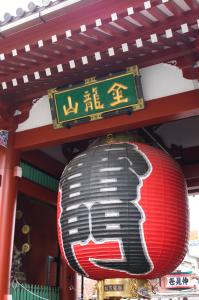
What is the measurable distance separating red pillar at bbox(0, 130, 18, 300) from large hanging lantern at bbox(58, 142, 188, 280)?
718 mm

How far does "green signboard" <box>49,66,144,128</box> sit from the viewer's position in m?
3.72

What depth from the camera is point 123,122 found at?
3.81 m

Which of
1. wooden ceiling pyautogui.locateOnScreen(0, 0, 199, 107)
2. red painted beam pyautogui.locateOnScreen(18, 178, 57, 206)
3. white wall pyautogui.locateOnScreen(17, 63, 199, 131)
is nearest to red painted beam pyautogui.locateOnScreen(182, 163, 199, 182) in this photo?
red painted beam pyautogui.locateOnScreen(18, 178, 57, 206)

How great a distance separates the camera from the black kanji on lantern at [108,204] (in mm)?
3311

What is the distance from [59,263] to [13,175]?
1860 mm

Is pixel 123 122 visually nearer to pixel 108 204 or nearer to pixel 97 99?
pixel 97 99

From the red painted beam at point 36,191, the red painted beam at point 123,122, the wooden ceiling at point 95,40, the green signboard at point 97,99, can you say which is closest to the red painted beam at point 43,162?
the red painted beam at point 36,191

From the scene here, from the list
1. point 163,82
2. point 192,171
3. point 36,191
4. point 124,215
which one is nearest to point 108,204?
point 124,215

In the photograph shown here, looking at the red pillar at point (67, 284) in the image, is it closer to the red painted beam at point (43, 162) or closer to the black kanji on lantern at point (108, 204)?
the red painted beam at point (43, 162)

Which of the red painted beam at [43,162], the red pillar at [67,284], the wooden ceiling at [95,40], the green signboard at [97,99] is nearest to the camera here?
the wooden ceiling at [95,40]

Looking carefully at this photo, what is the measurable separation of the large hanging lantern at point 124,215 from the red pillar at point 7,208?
0.72 m

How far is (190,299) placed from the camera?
29.6 feet

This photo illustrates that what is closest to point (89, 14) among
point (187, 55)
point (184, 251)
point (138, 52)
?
point (138, 52)

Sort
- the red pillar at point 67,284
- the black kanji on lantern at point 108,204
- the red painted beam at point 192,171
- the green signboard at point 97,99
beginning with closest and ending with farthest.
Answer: the black kanji on lantern at point 108,204 → the green signboard at point 97,99 → the red pillar at point 67,284 → the red painted beam at point 192,171
